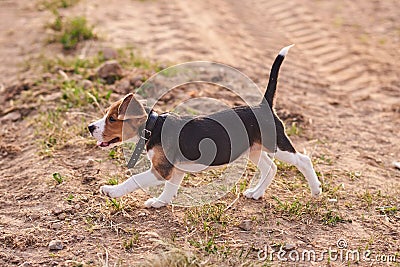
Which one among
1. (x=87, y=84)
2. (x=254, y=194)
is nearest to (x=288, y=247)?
(x=254, y=194)

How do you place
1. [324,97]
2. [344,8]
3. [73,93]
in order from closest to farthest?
[73,93], [324,97], [344,8]

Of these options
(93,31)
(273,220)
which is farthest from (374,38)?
(273,220)

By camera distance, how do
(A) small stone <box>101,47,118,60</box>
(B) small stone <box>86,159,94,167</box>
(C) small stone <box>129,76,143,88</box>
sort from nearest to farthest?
1. (B) small stone <box>86,159,94,167</box>
2. (C) small stone <box>129,76,143,88</box>
3. (A) small stone <box>101,47,118,60</box>

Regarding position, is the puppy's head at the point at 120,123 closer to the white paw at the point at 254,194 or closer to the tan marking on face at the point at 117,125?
the tan marking on face at the point at 117,125

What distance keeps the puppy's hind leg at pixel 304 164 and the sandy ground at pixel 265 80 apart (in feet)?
1.41

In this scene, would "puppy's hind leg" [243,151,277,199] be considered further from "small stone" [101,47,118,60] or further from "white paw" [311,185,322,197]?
"small stone" [101,47,118,60]

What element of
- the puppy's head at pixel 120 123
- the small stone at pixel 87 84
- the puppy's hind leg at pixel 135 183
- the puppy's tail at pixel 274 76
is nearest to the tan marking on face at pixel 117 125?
the puppy's head at pixel 120 123

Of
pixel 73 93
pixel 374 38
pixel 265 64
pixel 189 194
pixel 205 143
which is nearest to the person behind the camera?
pixel 205 143

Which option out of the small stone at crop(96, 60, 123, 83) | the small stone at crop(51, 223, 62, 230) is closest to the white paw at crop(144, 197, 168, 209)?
the small stone at crop(51, 223, 62, 230)

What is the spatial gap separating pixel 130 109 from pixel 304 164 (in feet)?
5.81

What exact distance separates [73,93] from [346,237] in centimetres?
436

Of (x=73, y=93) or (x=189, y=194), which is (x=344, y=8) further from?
(x=189, y=194)

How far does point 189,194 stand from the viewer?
19.9 ft

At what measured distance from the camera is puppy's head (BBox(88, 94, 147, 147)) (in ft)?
17.6
